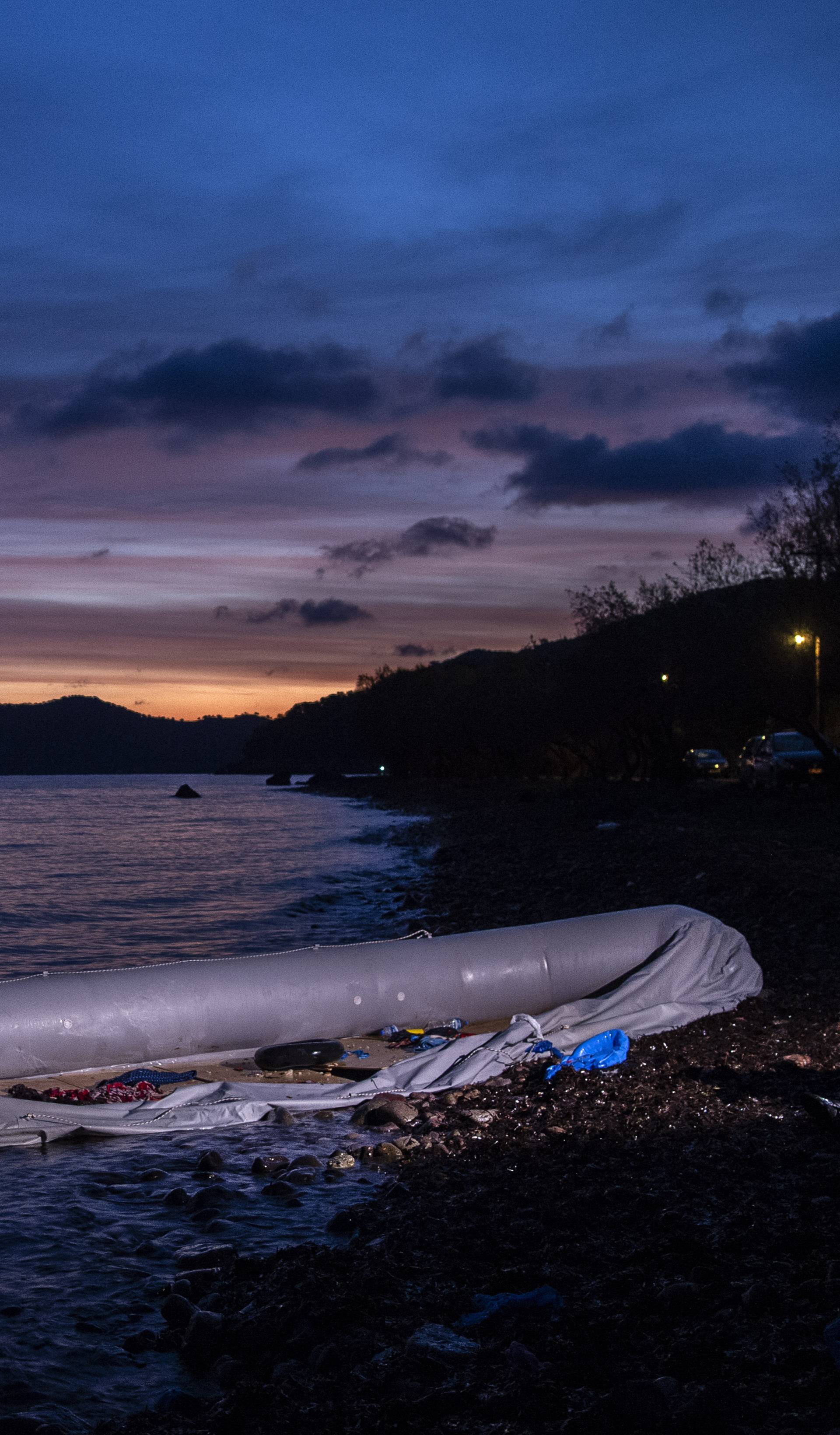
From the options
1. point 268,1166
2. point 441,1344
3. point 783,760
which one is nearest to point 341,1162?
point 268,1166

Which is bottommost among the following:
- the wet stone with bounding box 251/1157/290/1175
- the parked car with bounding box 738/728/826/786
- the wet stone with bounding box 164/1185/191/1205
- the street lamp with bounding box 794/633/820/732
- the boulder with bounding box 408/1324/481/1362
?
the wet stone with bounding box 251/1157/290/1175

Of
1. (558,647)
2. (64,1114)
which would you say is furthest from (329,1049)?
(558,647)

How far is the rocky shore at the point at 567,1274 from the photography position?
11.2ft

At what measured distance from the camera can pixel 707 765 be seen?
2261 inches

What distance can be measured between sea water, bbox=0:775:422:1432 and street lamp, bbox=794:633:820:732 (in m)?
12.0

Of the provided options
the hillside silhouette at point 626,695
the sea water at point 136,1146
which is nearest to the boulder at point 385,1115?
the sea water at point 136,1146

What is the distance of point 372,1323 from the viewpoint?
395 cm

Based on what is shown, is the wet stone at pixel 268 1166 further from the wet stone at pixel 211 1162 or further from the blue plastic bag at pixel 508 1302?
the blue plastic bag at pixel 508 1302

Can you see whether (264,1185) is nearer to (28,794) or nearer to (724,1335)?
(724,1335)

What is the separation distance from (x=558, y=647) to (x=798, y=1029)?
86.4 m

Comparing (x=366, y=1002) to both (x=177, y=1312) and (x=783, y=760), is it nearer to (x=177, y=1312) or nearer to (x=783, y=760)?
(x=177, y=1312)

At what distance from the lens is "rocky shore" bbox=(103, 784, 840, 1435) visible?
341 centimetres

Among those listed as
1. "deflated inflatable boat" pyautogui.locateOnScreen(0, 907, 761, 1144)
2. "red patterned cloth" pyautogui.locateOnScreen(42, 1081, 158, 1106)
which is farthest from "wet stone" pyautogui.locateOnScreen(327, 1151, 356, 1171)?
"red patterned cloth" pyautogui.locateOnScreen(42, 1081, 158, 1106)

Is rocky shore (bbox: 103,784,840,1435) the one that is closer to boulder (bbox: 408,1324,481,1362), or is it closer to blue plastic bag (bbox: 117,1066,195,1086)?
boulder (bbox: 408,1324,481,1362)
